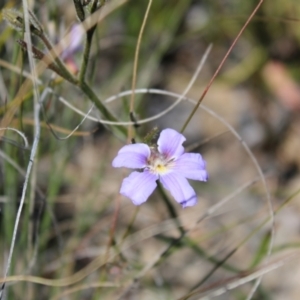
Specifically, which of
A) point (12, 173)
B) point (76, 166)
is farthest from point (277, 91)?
point (12, 173)

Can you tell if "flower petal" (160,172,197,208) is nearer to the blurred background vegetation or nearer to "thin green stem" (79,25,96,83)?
"thin green stem" (79,25,96,83)

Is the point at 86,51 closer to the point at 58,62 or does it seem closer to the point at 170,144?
the point at 58,62

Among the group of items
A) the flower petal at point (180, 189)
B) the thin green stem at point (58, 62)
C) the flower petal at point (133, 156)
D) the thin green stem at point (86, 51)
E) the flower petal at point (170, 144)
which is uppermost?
the thin green stem at point (58, 62)

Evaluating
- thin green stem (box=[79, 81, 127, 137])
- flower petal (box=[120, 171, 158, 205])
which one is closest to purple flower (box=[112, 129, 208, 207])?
flower petal (box=[120, 171, 158, 205])

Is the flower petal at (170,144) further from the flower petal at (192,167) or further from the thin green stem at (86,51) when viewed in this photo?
the thin green stem at (86,51)

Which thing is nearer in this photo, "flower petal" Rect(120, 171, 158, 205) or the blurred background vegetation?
"flower petal" Rect(120, 171, 158, 205)

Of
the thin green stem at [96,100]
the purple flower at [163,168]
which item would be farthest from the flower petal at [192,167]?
the thin green stem at [96,100]

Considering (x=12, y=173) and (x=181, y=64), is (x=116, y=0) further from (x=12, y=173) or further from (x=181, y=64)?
(x=181, y=64)
